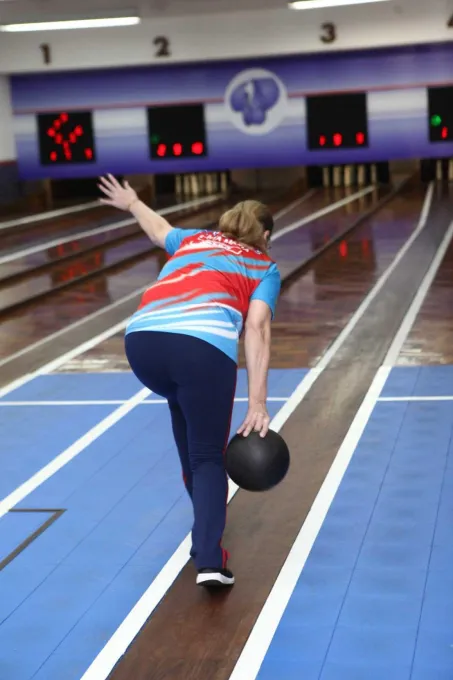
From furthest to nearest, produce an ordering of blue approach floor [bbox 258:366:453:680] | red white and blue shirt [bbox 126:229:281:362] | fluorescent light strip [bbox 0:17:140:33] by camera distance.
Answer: fluorescent light strip [bbox 0:17:140:33], red white and blue shirt [bbox 126:229:281:362], blue approach floor [bbox 258:366:453:680]

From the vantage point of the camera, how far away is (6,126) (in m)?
15.9

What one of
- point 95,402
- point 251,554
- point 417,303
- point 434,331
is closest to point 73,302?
point 417,303

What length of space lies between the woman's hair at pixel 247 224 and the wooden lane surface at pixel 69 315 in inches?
122

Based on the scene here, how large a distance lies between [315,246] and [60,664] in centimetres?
827

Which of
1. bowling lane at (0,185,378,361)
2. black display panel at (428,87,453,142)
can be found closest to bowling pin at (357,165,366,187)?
black display panel at (428,87,453,142)

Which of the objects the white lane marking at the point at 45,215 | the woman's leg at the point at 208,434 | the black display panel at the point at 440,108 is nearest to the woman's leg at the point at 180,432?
the woman's leg at the point at 208,434

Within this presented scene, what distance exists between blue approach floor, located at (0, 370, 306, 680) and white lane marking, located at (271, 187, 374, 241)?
6226 millimetres

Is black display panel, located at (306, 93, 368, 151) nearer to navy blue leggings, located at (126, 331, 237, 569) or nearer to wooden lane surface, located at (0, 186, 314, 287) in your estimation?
wooden lane surface, located at (0, 186, 314, 287)

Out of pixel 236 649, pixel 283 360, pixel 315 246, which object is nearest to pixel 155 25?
pixel 315 246

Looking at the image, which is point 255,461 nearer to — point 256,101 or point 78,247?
point 78,247

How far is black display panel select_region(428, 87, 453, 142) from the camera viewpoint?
15.1 m

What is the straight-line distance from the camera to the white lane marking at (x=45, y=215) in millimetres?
13766

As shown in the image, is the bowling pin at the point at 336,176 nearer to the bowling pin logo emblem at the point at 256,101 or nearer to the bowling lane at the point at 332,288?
the bowling pin logo emblem at the point at 256,101

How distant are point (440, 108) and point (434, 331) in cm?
887
